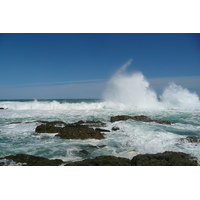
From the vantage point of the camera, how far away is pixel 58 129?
805cm

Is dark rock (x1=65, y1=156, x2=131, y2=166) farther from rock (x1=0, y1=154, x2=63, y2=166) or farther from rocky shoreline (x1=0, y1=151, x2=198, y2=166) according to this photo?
rock (x1=0, y1=154, x2=63, y2=166)

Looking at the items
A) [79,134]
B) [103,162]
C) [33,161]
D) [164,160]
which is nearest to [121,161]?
[103,162]

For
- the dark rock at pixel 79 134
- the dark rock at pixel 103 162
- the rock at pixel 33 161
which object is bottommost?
the rock at pixel 33 161

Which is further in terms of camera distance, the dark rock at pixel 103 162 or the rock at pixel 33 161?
the rock at pixel 33 161

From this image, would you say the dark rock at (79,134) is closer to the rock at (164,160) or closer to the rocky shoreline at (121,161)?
the rocky shoreline at (121,161)

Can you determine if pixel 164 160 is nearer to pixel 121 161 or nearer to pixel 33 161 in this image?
pixel 121 161

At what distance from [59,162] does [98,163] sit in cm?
103

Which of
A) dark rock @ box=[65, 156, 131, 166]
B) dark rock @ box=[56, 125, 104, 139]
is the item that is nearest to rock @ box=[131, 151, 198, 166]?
dark rock @ box=[65, 156, 131, 166]

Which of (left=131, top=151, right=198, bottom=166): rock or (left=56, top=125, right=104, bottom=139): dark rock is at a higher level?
(left=131, top=151, right=198, bottom=166): rock

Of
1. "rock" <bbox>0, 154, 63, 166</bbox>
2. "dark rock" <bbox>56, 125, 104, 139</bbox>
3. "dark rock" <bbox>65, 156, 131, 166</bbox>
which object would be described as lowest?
"rock" <bbox>0, 154, 63, 166</bbox>

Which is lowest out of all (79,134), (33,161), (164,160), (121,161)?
(33,161)

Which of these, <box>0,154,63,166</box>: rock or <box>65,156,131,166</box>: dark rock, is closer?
<box>65,156,131,166</box>: dark rock

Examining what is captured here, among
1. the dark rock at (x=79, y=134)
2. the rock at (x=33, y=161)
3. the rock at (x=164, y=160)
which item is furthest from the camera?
the dark rock at (x=79, y=134)

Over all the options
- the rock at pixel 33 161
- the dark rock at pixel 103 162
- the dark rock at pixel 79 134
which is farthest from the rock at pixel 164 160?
the dark rock at pixel 79 134
